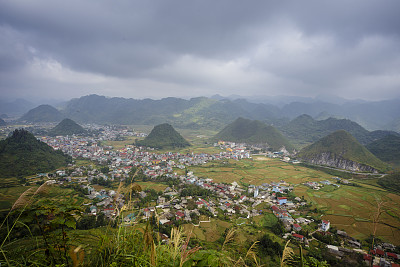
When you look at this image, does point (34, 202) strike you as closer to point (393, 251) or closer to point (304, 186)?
point (393, 251)

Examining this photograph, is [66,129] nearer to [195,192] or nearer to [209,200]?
[195,192]

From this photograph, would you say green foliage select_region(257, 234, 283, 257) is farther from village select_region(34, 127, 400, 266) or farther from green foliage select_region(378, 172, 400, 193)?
green foliage select_region(378, 172, 400, 193)

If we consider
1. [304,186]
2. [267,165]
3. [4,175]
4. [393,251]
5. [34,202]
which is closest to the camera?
[34,202]

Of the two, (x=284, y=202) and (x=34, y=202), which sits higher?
(x=34, y=202)

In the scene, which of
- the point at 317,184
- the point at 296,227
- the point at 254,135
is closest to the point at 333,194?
the point at 317,184

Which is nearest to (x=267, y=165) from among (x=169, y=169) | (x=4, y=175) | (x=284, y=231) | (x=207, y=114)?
(x=169, y=169)

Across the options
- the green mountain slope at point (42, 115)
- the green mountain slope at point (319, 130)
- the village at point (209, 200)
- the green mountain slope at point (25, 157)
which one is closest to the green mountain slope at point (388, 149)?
the green mountain slope at point (319, 130)
